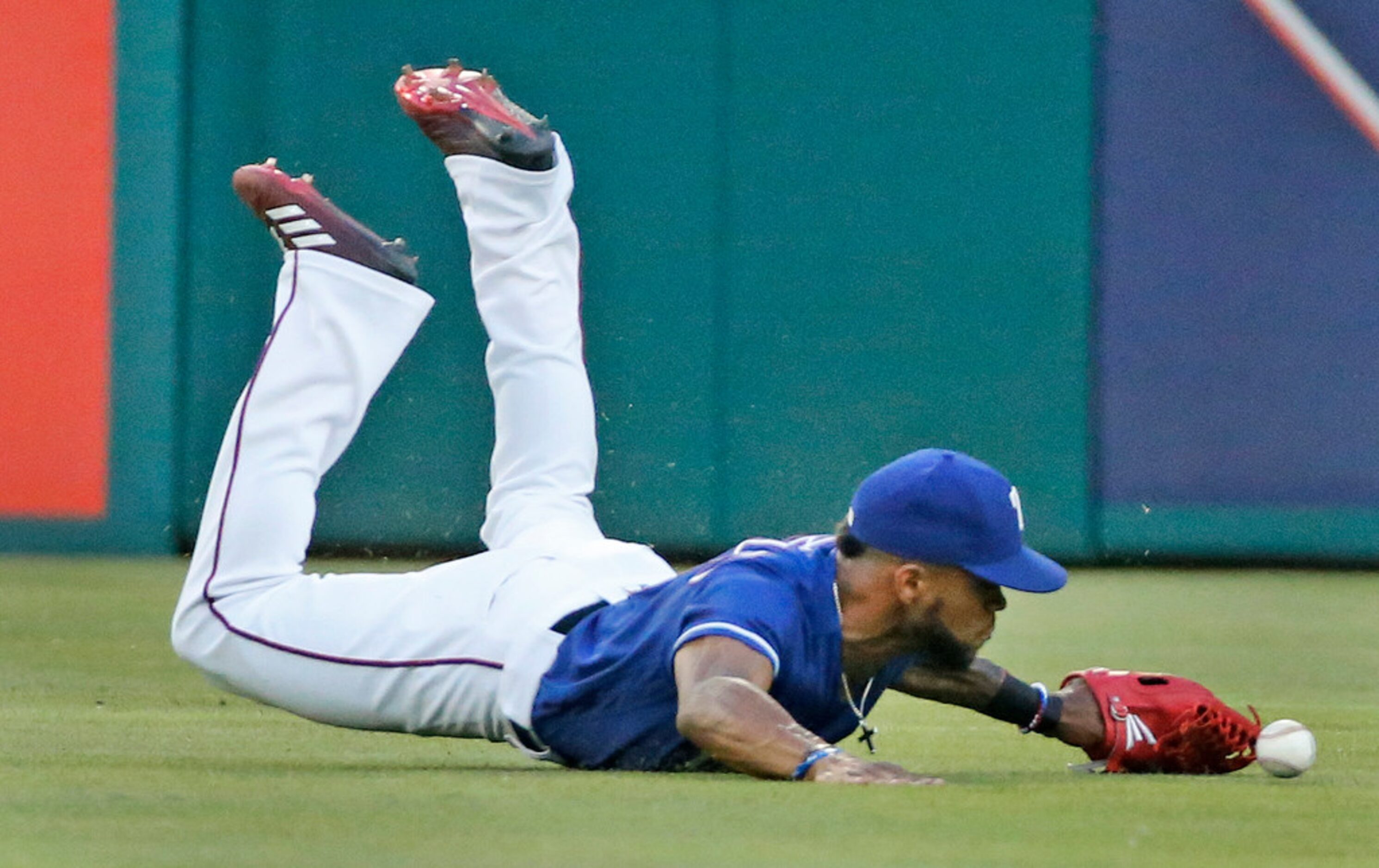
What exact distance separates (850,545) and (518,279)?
1243 mm

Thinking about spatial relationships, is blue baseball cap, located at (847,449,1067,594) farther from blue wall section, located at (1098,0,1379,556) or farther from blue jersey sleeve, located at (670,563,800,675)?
blue wall section, located at (1098,0,1379,556)

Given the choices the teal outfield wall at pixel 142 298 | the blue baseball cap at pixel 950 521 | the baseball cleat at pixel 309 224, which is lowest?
the teal outfield wall at pixel 142 298

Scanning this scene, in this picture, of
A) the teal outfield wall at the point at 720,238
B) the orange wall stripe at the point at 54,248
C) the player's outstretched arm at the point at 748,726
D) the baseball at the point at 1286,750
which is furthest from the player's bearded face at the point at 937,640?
the orange wall stripe at the point at 54,248

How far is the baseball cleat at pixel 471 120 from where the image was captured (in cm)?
443

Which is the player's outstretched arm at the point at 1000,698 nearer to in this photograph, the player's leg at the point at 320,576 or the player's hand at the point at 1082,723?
the player's hand at the point at 1082,723

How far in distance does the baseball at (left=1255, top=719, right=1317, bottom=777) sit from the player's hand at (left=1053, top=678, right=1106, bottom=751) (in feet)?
0.92

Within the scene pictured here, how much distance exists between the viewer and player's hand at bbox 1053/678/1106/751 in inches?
155

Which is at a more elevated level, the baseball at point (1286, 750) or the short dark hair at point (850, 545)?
the short dark hair at point (850, 545)

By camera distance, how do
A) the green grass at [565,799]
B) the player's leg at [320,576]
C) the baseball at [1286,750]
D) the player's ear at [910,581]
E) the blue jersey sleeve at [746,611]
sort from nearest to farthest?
the green grass at [565,799]
the blue jersey sleeve at [746,611]
the player's ear at [910,581]
the baseball at [1286,750]
the player's leg at [320,576]

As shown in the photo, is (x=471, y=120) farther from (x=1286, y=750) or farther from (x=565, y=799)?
(x=1286, y=750)

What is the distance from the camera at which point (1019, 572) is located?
341 cm

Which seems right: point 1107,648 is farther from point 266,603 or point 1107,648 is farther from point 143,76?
point 143,76

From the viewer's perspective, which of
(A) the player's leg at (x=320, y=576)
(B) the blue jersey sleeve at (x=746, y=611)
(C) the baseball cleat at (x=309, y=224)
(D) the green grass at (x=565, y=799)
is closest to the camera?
(D) the green grass at (x=565, y=799)

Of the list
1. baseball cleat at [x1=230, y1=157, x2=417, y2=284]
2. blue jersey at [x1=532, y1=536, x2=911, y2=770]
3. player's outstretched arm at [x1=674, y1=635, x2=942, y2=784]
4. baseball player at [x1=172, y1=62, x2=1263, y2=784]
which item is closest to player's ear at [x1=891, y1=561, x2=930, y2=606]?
baseball player at [x1=172, y1=62, x2=1263, y2=784]
